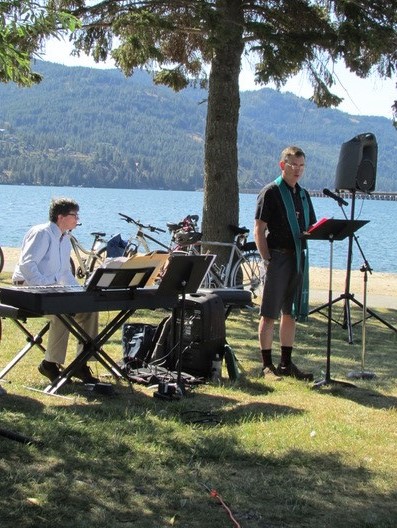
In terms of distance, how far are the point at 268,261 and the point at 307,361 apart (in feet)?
5.33

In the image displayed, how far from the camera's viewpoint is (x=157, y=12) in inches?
470

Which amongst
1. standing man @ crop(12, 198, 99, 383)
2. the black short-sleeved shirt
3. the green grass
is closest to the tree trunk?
the black short-sleeved shirt

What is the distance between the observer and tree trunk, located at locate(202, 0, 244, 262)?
39.0ft

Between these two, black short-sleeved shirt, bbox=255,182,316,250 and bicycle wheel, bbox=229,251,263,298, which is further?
bicycle wheel, bbox=229,251,263,298

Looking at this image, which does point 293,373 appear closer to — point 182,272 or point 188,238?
point 182,272

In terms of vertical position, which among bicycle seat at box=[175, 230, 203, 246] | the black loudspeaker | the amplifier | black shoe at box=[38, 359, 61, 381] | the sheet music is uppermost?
the black loudspeaker

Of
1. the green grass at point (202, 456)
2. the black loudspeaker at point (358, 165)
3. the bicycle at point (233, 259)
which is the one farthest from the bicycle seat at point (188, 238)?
the green grass at point (202, 456)

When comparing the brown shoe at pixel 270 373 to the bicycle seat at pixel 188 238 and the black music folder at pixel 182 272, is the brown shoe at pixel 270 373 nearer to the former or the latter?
the black music folder at pixel 182 272

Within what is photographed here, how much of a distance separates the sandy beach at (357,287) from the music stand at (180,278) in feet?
18.2

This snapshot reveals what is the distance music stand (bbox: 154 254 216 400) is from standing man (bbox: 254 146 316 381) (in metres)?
0.75

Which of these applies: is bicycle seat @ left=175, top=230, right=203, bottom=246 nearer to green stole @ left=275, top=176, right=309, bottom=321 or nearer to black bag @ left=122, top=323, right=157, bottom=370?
black bag @ left=122, top=323, right=157, bottom=370

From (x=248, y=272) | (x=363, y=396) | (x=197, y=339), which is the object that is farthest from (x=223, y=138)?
(x=363, y=396)

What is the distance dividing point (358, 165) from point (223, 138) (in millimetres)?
2465

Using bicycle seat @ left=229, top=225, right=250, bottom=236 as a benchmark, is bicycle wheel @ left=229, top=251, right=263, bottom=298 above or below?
below
